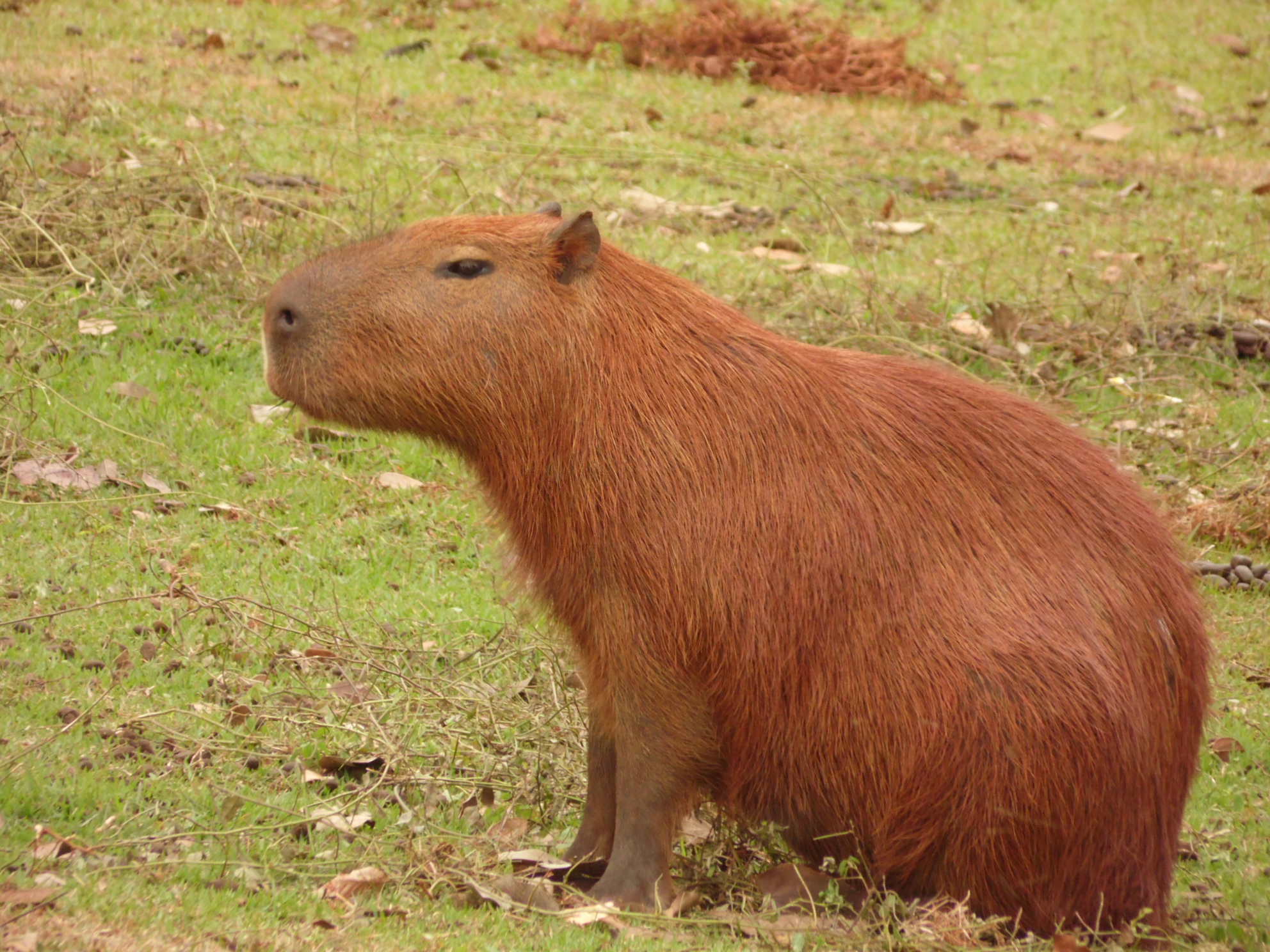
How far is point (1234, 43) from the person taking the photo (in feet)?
46.2

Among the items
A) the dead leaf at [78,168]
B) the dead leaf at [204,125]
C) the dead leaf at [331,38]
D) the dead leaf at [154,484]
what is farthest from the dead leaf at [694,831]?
the dead leaf at [331,38]

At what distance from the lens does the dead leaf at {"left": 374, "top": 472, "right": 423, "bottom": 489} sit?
19.2 feet

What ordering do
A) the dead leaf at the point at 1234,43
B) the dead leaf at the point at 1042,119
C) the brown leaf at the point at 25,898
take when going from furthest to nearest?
the dead leaf at the point at 1234,43, the dead leaf at the point at 1042,119, the brown leaf at the point at 25,898

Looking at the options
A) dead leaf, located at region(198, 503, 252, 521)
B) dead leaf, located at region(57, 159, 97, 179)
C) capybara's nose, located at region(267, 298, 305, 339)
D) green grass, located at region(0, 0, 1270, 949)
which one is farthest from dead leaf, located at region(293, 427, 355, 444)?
capybara's nose, located at region(267, 298, 305, 339)

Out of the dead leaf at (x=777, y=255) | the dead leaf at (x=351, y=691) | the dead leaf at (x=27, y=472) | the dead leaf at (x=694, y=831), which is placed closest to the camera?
the dead leaf at (x=694, y=831)

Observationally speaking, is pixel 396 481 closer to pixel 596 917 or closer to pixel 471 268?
pixel 471 268

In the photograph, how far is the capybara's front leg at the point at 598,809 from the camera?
3551 mm

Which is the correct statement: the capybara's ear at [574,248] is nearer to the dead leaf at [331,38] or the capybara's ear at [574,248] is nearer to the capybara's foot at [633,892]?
the capybara's foot at [633,892]

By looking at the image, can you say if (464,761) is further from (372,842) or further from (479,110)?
(479,110)

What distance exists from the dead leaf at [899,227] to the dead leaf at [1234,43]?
6594 millimetres

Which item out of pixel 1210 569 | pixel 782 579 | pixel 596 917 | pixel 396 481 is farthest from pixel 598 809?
pixel 1210 569

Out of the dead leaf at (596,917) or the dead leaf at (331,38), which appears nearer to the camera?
the dead leaf at (596,917)

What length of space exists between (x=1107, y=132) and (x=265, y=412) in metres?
8.39

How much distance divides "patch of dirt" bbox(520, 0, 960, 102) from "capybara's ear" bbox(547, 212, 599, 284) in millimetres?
9163
